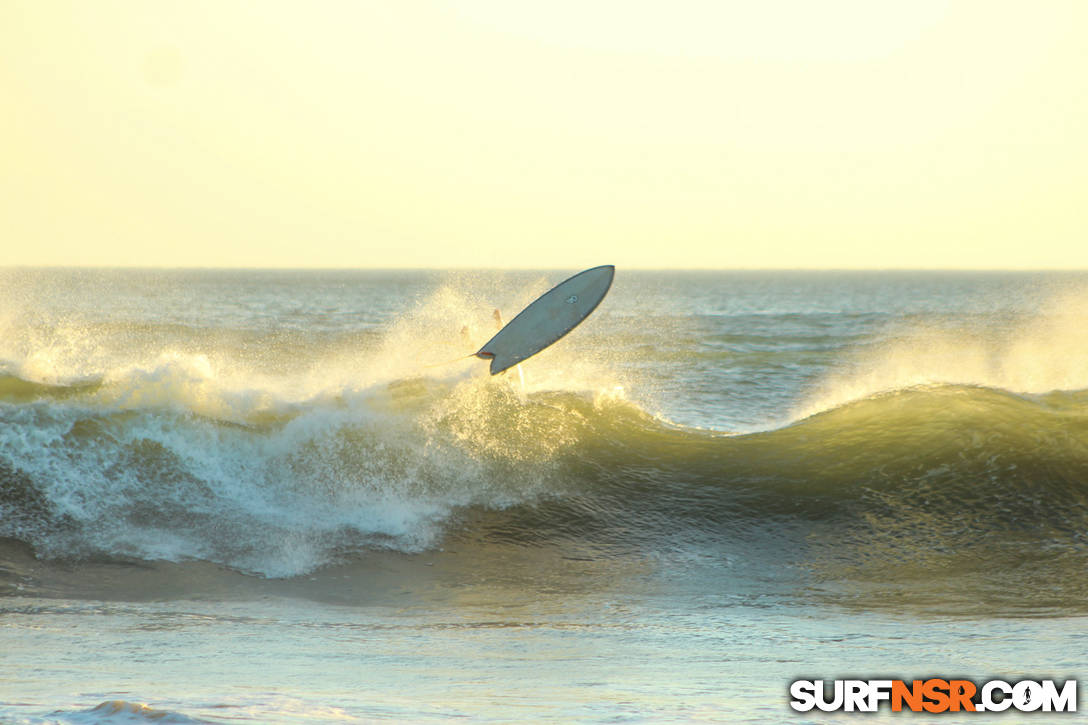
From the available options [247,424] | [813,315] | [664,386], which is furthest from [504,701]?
[813,315]

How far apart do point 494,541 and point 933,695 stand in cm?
465

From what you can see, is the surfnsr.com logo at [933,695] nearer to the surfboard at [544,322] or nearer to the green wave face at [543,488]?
the green wave face at [543,488]

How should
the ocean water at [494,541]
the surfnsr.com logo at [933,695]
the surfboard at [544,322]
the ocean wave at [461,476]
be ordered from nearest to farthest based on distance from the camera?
1. the surfnsr.com logo at [933,695]
2. the ocean water at [494,541]
3. the ocean wave at [461,476]
4. the surfboard at [544,322]

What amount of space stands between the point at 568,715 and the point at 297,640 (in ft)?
7.04

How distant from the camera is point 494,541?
8766 millimetres

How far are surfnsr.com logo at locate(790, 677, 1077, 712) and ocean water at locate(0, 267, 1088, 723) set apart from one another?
0.49ft

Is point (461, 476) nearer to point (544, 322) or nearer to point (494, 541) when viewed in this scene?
point (494, 541)

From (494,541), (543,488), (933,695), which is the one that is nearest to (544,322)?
(543,488)

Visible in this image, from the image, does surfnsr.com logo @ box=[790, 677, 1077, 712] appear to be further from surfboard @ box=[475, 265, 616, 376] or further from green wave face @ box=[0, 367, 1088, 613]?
surfboard @ box=[475, 265, 616, 376]

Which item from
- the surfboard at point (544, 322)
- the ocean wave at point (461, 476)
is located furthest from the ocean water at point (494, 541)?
the surfboard at point (544, 322)

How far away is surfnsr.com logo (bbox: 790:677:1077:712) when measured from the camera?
445cm

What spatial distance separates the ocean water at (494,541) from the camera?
497 cm

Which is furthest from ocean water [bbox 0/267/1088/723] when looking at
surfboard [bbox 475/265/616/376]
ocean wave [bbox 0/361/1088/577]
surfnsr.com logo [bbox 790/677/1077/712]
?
surfboard [bbox 475/265/616/376]

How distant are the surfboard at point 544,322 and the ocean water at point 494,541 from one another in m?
0.49
